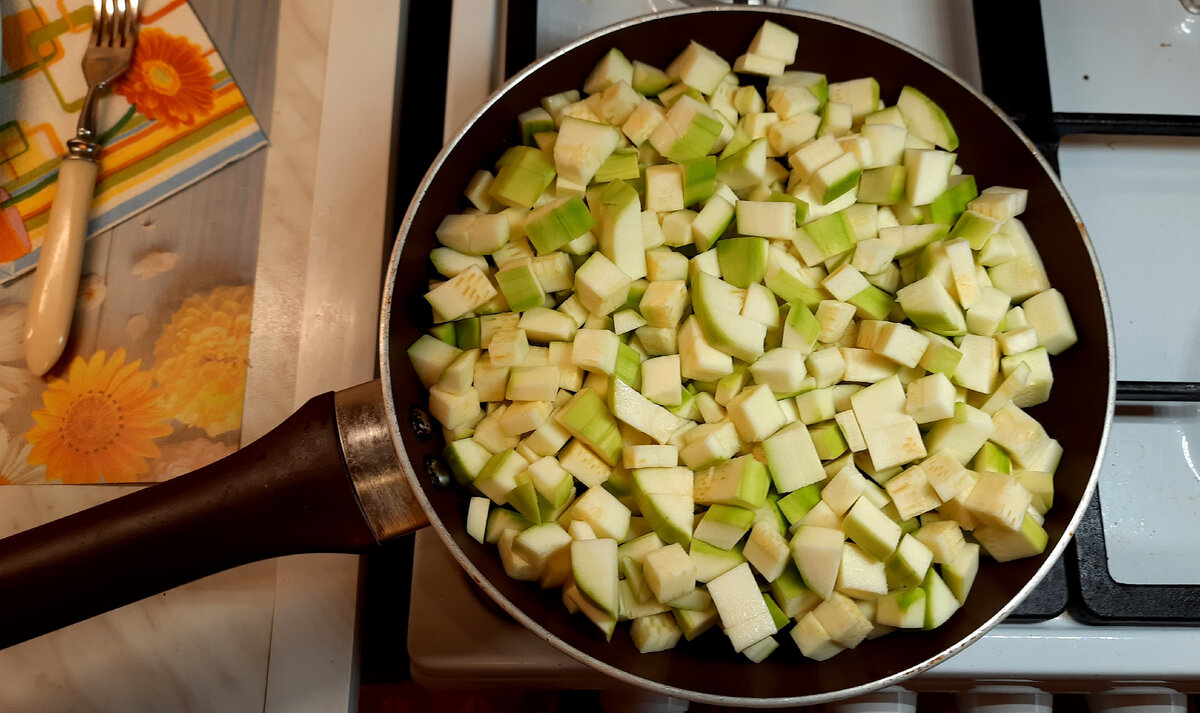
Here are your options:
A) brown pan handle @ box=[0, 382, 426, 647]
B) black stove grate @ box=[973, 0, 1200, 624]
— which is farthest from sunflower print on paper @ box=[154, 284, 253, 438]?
black stove grate @ box=[973, 0, 1200, 624]

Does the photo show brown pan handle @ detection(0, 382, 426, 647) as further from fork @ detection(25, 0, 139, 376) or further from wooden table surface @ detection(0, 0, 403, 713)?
fork @ detection(25, 0, 139, 376)

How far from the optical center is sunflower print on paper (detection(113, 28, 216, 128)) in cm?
101

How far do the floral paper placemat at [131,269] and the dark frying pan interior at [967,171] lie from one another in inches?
13.0

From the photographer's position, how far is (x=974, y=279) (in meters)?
0.74

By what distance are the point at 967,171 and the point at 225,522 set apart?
2.75 ft

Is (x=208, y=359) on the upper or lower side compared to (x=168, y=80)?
lower

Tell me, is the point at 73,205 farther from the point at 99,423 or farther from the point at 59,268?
the point at 99,423

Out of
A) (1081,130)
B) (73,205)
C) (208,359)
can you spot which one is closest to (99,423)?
(208,359)

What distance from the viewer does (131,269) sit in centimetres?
94

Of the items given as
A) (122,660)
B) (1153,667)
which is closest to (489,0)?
(122,660)

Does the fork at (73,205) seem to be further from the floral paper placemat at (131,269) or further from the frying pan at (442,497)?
the frying pan at (442,497)

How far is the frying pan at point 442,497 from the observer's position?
0.62 metres

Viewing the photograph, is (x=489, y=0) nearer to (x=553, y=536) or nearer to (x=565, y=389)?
(x=565, y=389)

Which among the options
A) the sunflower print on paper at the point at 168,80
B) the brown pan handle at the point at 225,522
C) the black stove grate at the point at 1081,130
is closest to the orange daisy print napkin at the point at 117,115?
the sunflower print on paper at the point at 168,80
